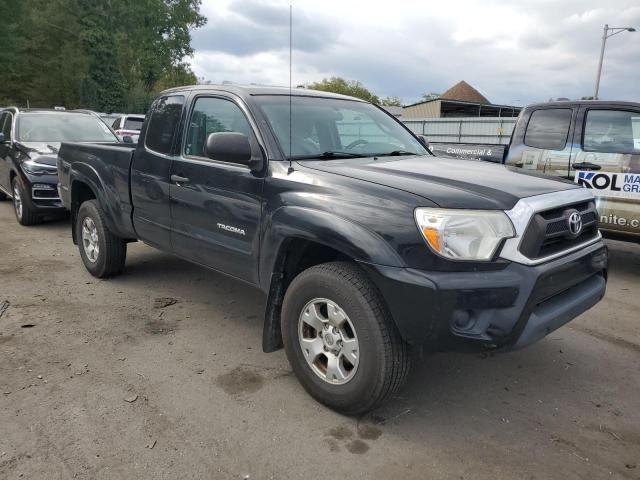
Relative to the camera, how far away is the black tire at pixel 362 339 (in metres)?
2.67

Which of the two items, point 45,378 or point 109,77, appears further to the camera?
point 109,77

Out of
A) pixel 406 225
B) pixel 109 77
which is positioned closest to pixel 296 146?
pixel 406 225

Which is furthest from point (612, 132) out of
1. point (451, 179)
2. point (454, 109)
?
point (454, 109)

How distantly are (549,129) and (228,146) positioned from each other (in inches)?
176

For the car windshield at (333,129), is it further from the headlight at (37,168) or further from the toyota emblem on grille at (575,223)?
the headlight at (37,168)

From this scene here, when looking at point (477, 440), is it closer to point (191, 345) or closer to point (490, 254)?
point (490, 254)

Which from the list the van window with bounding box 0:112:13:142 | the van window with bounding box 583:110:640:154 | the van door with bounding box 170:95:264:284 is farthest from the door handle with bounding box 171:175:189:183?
the van window with bounding box 0:112:13:142

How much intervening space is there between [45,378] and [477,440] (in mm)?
2639

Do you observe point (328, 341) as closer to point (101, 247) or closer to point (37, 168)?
point (101, 247)

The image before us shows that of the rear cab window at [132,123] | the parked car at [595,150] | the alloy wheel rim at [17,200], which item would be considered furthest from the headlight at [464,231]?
the rear cab window at [132,123]

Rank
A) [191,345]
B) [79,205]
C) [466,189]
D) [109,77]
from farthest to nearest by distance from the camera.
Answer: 1. [109,77]
2. [79,205]
3. [191,345]
4. [466,189]

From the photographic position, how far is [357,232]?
8.84 feet

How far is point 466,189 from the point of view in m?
2.72

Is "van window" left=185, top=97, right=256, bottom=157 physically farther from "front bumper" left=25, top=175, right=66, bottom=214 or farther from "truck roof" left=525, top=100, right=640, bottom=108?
"front bumper" left=25, top=175, right=66, bottom=214
